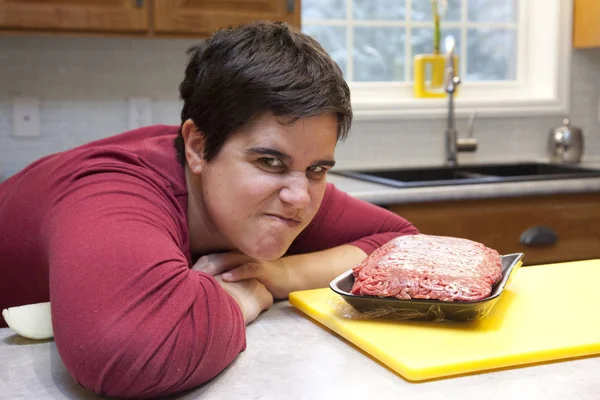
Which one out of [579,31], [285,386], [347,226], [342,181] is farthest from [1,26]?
[579,31]

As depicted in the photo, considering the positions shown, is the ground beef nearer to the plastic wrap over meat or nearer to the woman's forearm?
the plastic wrap over meat

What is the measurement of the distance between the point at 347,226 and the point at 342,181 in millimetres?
973

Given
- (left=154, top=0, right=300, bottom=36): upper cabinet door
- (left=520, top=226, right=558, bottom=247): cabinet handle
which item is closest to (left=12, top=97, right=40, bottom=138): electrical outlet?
(left=154, top=0, right=300, bottom=36): upper cabinet door

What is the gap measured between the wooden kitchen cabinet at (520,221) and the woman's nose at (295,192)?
1.16 m

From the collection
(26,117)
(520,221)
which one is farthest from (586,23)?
(26,117)

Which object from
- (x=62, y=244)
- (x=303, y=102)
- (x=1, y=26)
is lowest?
(x=62, y=244)

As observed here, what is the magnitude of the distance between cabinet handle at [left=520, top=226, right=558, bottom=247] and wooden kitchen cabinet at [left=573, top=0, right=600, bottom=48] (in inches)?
43.5

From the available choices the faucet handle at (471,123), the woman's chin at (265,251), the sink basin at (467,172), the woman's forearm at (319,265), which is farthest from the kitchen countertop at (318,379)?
the faucet handle at (471,123)

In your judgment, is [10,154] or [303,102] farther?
[10,154]

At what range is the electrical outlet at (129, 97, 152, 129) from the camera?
8.76 feet

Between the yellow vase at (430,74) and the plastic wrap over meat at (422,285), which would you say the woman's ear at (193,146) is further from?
the yellow vase at (430,74)

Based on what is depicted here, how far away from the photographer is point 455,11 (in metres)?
3.31

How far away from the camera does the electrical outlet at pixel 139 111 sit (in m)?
2.67

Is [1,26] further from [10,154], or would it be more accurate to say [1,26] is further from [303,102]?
[303,102]
